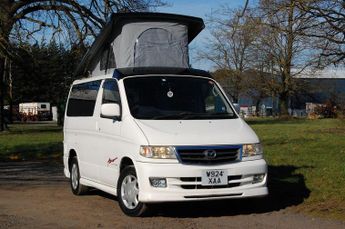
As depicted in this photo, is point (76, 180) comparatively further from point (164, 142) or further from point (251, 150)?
point (251, 150)

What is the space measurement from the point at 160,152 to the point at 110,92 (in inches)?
78.7

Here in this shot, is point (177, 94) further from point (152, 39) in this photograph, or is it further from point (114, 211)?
point (152, 39)

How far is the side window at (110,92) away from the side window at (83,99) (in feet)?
1.24

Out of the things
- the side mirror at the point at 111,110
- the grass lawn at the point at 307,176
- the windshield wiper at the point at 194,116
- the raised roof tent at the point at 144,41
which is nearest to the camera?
the windshield wiper at the point at 194,116

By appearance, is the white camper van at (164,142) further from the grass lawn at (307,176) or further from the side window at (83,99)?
the grass lawn at (307,176)

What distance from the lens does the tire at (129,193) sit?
842 centimetres

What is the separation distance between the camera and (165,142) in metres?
8.16

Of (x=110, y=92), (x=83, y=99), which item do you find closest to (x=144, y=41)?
(x=83, y=99)

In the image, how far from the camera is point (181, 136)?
824 centimetres

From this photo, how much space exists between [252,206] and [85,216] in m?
2.54

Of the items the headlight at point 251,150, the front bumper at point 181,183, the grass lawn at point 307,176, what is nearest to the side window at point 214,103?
the headlight at point 251,150

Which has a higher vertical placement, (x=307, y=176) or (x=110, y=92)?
(x=110, y=92)

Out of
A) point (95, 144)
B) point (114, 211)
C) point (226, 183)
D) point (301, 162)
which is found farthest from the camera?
point (301, 162)

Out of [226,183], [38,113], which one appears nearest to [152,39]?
[226,183]
